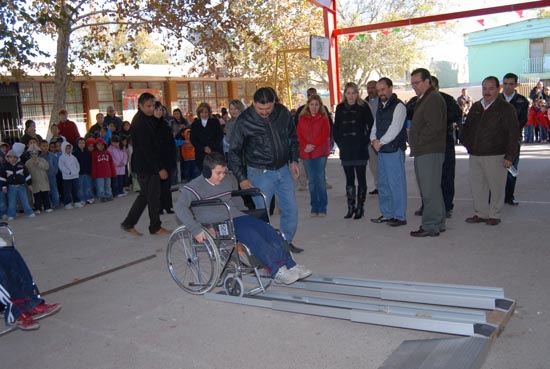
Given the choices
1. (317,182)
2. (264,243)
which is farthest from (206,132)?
(264,243)

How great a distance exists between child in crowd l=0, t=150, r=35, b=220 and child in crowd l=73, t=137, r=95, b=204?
115 centimetres

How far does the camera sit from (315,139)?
7434 mm

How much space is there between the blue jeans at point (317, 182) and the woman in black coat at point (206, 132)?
5.90 feet

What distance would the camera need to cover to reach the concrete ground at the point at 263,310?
11.7 feet

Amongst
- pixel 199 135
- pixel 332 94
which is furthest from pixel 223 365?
pixel 332 94

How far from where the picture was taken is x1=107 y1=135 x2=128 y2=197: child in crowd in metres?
11.1

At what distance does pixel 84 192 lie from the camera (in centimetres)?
1046

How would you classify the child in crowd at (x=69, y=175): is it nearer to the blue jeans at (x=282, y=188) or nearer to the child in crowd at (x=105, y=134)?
the child in crowd at (x=105, y=134)

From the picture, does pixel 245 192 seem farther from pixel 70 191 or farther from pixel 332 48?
pixel 332 48

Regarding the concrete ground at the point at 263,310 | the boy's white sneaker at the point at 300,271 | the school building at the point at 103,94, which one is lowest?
the concrete ground at the point at 263,310

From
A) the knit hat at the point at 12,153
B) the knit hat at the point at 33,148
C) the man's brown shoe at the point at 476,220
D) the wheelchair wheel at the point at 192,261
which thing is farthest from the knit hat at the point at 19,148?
the man's brown shoe at the point at 476,220

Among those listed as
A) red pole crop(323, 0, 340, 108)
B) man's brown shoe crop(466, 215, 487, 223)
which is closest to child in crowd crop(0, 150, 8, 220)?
man's brown shoe crop(466, 215, 487, 223)

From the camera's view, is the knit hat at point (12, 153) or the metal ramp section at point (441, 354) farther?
the knit hat at point (12, 153)

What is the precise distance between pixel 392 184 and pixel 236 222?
2895 mm
